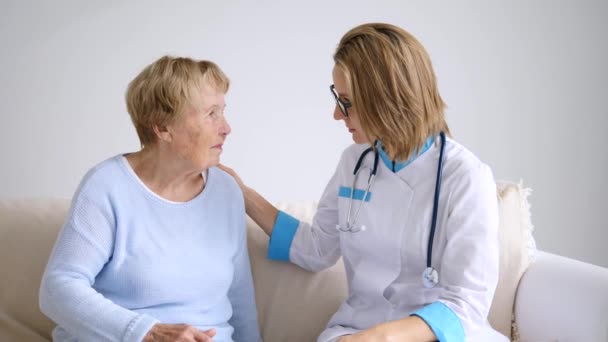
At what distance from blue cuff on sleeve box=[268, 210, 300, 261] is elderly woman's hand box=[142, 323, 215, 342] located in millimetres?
496

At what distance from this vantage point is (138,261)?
67.4 inches

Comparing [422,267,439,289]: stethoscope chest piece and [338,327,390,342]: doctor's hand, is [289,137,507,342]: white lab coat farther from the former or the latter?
[338,327,390,342]: doctor's hand

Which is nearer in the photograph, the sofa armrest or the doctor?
the doctor

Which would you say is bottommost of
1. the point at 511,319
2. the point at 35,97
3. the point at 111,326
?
the point at 511,319

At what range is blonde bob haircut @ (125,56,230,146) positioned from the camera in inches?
68.1

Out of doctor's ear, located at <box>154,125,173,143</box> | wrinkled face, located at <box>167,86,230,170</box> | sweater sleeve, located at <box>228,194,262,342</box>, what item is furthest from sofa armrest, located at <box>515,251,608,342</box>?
doctor's ear, located at <box>154,125,173,143</box>

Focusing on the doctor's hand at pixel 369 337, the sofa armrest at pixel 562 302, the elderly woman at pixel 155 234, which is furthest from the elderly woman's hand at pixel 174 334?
the sofa armrest at pixel 562 302

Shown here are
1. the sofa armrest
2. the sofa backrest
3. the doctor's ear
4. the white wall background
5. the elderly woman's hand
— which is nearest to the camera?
the elderly woman's hand

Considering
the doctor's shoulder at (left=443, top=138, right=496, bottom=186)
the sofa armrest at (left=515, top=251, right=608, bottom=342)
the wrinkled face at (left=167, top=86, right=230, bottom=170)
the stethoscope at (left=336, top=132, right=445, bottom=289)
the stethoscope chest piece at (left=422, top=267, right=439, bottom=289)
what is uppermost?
the wrinkled face at (left=167, top=86, right=230, bottom=170)

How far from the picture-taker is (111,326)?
5.19ft

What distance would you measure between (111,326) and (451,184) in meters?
0.85

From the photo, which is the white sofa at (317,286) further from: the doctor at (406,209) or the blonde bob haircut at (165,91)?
the blonde bob haircut at (165,91)

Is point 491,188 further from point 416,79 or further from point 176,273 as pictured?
point 176,273

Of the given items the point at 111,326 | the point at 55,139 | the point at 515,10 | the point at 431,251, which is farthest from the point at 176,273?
the point at 515,10
